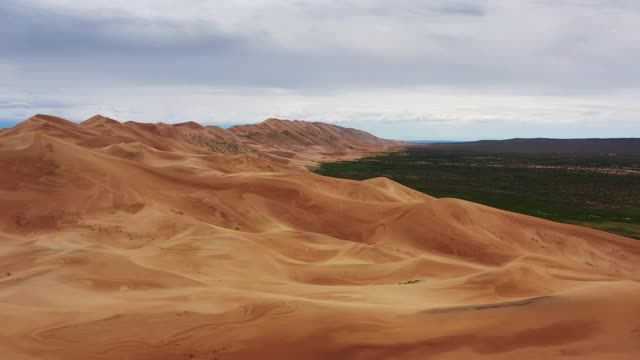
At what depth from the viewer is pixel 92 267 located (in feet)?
41.7

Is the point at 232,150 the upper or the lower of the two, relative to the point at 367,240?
upper

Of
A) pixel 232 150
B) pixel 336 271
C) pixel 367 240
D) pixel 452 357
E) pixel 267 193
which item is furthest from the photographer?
pixel 232 150

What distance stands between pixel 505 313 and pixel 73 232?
1400 cm

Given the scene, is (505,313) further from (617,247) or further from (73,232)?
(617,247)

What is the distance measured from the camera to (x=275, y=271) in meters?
15.2

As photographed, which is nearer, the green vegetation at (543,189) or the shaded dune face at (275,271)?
the shaded dune face at (275,271)

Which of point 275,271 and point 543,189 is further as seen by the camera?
point 543,189

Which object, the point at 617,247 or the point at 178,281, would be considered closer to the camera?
the point at 178,281

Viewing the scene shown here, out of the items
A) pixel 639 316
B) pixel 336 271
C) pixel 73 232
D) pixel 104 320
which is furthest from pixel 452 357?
pixel 73 232

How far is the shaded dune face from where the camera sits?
325 inches

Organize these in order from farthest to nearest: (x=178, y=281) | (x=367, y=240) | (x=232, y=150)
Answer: (x=232, y=150)
(x=367, y=240)
(x=178, y=281)

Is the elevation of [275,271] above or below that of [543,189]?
below

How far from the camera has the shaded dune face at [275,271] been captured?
27.1ft

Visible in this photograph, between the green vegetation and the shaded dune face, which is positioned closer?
the shaded dune face
